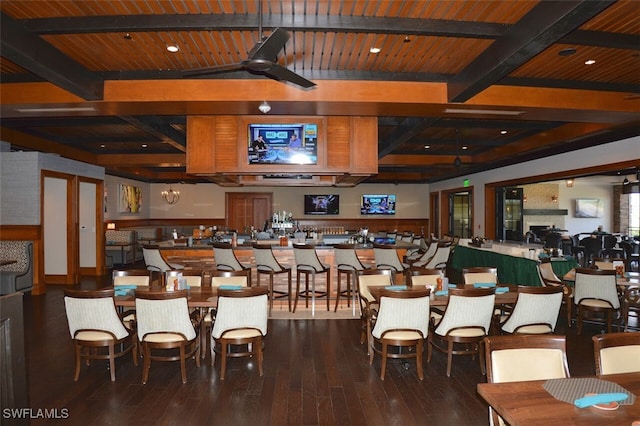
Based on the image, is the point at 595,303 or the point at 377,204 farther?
the point at 377,204

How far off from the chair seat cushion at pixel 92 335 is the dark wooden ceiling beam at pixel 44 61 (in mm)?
→ 2709

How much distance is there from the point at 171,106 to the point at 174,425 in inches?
155

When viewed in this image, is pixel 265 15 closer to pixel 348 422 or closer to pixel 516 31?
pixel 516 31

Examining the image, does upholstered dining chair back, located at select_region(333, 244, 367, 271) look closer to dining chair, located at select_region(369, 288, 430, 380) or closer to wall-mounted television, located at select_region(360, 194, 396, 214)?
dining chair, located at select_region(369, 288, 430, 380)

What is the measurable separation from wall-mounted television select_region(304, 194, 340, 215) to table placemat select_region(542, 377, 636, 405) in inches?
588

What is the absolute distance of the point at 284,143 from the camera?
6629 mm

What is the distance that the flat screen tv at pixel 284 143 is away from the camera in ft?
21.7

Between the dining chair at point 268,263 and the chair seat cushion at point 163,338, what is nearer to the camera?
the chair seat cushion at point 163,338

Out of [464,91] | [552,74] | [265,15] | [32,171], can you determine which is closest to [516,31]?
[464,91]

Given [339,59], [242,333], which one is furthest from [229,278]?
[339,59]

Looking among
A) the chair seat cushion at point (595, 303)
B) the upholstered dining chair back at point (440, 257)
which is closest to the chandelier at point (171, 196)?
the upholstered dining chair back at point (440, 257)

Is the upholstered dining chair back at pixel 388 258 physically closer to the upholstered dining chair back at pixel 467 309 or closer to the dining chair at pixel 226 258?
the dining chair at pixel 226 258

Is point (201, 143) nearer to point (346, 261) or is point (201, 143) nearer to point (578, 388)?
point (346, 261)

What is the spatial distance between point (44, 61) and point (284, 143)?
3.37m
